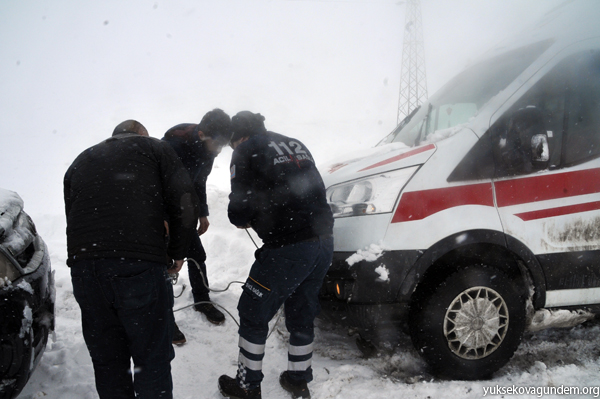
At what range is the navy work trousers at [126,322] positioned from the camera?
179cm

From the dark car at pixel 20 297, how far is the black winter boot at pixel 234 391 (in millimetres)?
1075


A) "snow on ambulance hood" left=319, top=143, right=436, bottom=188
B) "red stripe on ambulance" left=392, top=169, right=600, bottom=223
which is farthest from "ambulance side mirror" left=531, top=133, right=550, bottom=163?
"snow on ambulance hood" left=319, top=143, right=436, bottom=188

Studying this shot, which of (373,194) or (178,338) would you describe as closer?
(373,194)

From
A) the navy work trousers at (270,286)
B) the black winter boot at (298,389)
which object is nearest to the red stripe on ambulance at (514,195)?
the navy work trousers at (270,286)

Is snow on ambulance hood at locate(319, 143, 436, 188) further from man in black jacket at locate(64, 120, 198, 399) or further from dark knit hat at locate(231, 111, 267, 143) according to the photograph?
man in black jacket at locate(64, 120, 198, 399)

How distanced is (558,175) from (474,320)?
113cm

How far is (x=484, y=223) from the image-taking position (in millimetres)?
2467

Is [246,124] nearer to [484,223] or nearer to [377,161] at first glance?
[377,161]

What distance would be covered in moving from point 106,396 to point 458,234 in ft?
7.30

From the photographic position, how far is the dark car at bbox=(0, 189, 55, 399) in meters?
1.70

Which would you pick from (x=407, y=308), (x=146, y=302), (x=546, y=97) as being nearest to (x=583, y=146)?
(x=546, y=97)

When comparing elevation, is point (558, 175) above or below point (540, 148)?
below

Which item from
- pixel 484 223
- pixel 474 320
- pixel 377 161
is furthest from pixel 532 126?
pixel 474 320

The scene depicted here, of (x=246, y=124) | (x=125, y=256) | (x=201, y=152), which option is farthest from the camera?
(x=201, y=152)
